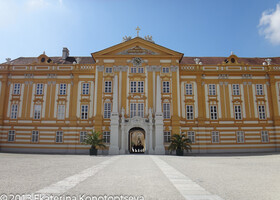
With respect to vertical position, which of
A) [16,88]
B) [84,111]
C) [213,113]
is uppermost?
[16,88]

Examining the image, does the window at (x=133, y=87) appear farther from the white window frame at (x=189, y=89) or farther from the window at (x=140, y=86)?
the white window frame at (x=189, y=89)

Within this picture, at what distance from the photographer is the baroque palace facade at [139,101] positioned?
113ft

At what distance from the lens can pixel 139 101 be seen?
113 ft

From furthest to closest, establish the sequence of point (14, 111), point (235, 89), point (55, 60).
Result: point (55, 60) < point (235, 89) < point (14, 111)

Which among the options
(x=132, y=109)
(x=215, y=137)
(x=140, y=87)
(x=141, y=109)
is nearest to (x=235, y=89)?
(x=215, y=137)

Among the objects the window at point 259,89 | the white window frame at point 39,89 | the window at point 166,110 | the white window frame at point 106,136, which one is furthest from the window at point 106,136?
the window at point 259,89

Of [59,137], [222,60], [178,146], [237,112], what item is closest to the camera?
[178,146]

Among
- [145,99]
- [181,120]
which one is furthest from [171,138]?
[145,99]

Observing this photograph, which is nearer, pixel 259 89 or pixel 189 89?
pixel 189 89

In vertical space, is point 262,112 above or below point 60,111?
below

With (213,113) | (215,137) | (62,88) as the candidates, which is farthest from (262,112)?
(62,88)

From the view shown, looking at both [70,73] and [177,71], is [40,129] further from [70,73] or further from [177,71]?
[177,71]

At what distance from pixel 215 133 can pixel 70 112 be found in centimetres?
2221

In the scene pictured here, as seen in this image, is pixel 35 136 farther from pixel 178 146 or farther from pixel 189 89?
pixel 189 89
